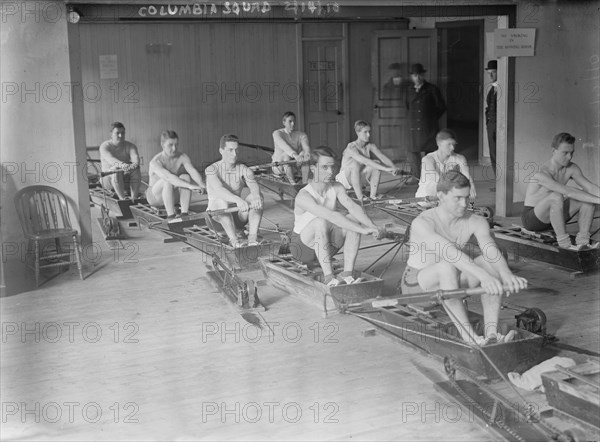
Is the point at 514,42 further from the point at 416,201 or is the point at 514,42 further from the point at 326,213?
the point at 326,213

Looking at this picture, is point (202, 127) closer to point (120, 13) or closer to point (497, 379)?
point (120, 13)

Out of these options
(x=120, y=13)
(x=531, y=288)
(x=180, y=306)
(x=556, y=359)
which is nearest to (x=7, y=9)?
(x=120, y=13)

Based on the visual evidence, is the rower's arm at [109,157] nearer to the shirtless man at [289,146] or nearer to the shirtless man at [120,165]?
the shirtless man at [120,165]

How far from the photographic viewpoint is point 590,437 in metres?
4.60

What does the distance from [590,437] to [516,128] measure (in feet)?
22.5

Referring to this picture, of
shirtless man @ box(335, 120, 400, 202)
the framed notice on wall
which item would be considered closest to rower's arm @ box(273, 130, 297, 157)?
shirtless man @ box(335, 120, 400, 202)

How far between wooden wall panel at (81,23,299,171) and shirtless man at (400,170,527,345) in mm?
9121

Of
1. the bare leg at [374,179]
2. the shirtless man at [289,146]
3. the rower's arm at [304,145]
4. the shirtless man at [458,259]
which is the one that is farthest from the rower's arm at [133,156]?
the shirtless man at [458,259]

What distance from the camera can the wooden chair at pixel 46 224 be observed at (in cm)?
842

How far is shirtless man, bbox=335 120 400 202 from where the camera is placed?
11.2 meters

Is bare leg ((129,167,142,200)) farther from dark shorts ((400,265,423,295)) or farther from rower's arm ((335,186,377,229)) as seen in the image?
dark shorts ((400,265,423,295))

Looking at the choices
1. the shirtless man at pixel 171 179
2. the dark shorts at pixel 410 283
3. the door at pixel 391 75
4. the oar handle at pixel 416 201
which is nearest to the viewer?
the dark shorts at pixel 410 283

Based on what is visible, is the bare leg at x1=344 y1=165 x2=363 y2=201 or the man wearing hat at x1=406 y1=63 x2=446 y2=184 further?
the man wearing hat at x1=406 y1=63 x2=446 y2=184

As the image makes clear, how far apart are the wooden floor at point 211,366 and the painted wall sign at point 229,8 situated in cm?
265
